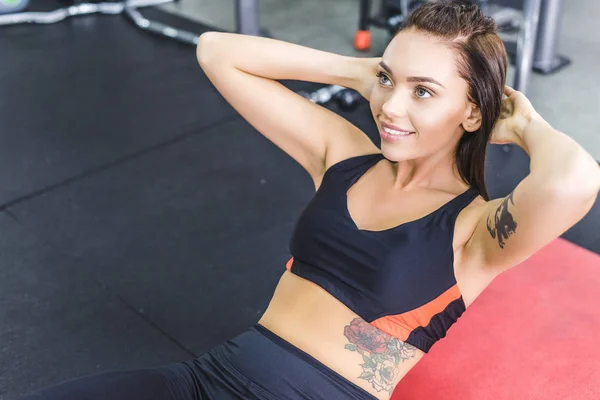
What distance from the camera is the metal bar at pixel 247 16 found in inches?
149

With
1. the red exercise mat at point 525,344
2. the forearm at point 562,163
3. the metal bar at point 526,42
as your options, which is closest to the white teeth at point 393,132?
the forearm at point 562,163

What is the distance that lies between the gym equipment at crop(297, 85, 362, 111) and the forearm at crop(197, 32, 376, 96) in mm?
1664

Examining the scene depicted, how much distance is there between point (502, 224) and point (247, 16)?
2.79 m

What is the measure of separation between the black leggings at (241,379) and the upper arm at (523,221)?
1.21 ft

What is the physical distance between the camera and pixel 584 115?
3354mm

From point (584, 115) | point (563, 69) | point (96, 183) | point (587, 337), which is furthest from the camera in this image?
point (563, 69)

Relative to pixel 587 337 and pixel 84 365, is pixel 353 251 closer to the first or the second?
pixel 587 337

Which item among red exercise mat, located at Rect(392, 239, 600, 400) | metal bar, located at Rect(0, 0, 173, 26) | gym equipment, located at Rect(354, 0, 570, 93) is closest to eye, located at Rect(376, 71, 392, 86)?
red exercise mat, located at Rect(392, 239, 600, 400)

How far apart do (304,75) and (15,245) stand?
1337 mm

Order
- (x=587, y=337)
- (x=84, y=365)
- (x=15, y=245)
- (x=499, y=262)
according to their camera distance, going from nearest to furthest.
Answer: (x=499, y=262) < (x=587, y=337) < (x=84, y=365) < (x=15, y=245)

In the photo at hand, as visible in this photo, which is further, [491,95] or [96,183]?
[96,183]

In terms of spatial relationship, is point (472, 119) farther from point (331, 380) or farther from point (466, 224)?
point (331, 380)

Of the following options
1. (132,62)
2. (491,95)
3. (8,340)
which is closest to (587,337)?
(491,95)

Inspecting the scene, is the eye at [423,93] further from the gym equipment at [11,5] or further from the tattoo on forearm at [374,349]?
the gym equipment at [11,5]
